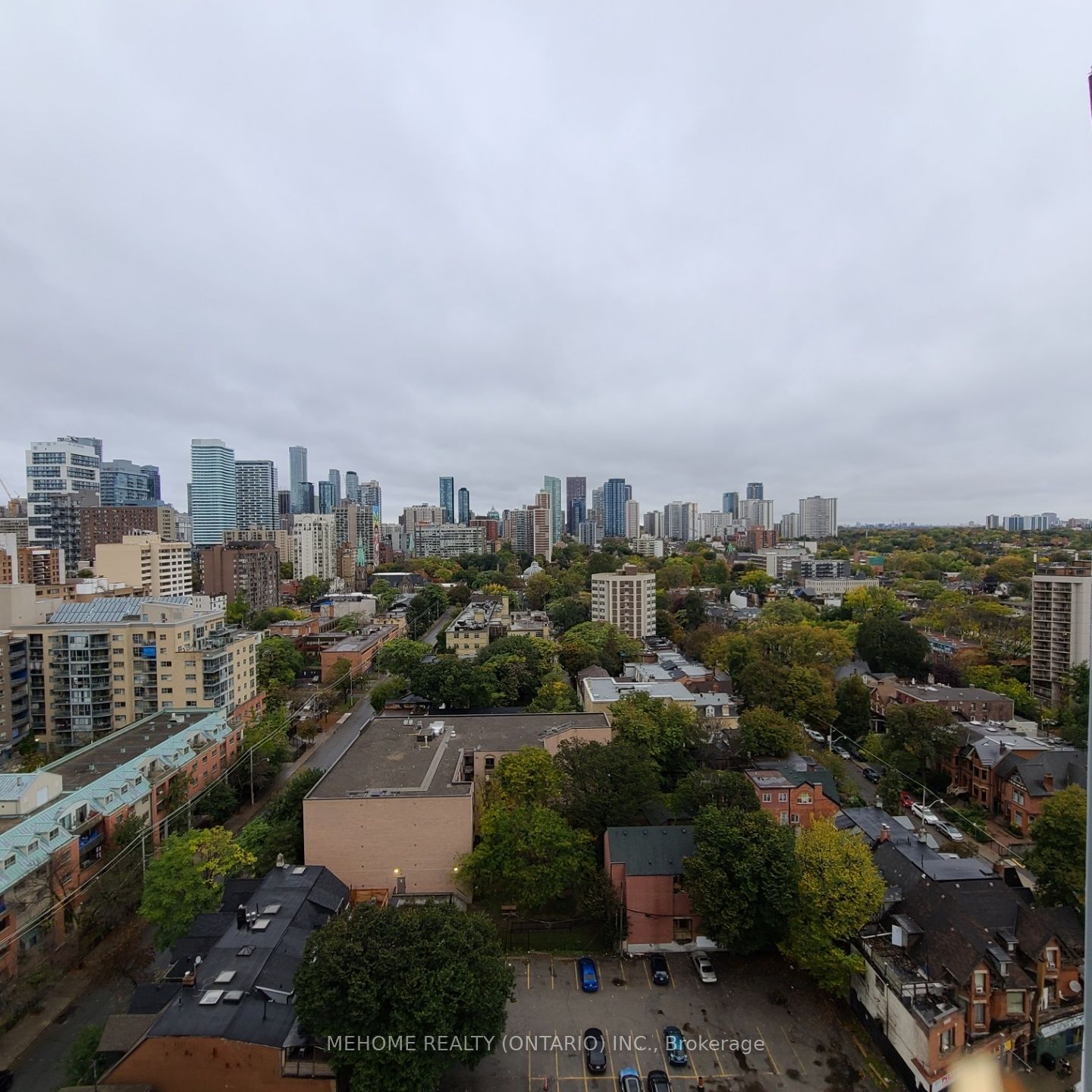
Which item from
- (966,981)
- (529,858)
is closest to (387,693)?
(529,858)

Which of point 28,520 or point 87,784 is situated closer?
point 87,784

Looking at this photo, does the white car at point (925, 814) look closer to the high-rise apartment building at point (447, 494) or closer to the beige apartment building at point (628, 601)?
the beige apartment building at point (628, 601)

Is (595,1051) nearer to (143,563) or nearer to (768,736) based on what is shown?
(768,736)

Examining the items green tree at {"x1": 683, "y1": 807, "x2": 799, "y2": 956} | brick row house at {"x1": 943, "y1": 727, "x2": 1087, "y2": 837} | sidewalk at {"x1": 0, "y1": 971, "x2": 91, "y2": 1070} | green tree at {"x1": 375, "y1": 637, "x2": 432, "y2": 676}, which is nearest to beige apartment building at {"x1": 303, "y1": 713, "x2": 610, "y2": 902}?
sidewalk at {"x1": 0, "y1": 971, "x2": 91, "y2": 1070}

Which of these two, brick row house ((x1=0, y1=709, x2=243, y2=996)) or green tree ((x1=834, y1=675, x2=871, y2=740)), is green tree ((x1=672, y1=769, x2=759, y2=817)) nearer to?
green tree ((x1=834, y1=675, x2=871, y2=740))

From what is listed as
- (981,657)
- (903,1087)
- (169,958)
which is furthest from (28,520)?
(981,657)

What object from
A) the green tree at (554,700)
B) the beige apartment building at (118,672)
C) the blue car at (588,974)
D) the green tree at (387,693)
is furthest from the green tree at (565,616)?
the blue car at (588,974)

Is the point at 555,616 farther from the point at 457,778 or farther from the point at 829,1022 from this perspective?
the point at 829,1022
